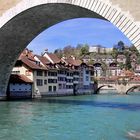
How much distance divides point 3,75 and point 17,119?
792cm

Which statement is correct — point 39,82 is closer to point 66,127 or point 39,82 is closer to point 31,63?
point 31,63

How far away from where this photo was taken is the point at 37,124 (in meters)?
13.0

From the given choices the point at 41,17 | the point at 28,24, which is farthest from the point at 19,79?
the point at 41,17

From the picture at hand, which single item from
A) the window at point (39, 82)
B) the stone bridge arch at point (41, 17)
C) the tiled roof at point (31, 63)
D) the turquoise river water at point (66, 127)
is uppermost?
the tiled roof at point (31, 63)

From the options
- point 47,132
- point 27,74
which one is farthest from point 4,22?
point 27,74

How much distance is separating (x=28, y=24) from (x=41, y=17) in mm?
1036

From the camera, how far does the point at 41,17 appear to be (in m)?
14.7

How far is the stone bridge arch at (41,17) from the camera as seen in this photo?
10.5 metres

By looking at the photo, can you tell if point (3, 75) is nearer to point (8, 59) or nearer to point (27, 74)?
point (8, 59)

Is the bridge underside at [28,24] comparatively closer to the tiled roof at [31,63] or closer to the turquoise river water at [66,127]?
the turquoise river water at [66,127]

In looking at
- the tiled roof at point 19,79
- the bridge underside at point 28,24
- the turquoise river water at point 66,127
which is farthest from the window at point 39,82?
the turquoise river water at point 66,127

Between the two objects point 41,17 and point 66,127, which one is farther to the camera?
point 41,17

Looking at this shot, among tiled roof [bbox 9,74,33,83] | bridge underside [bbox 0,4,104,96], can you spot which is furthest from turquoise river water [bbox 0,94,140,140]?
tiled roof [bbox 9,74,33,83]

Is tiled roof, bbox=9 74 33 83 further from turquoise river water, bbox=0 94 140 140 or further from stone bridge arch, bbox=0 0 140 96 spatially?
turquoise river water, bbox=0 94 140 140
